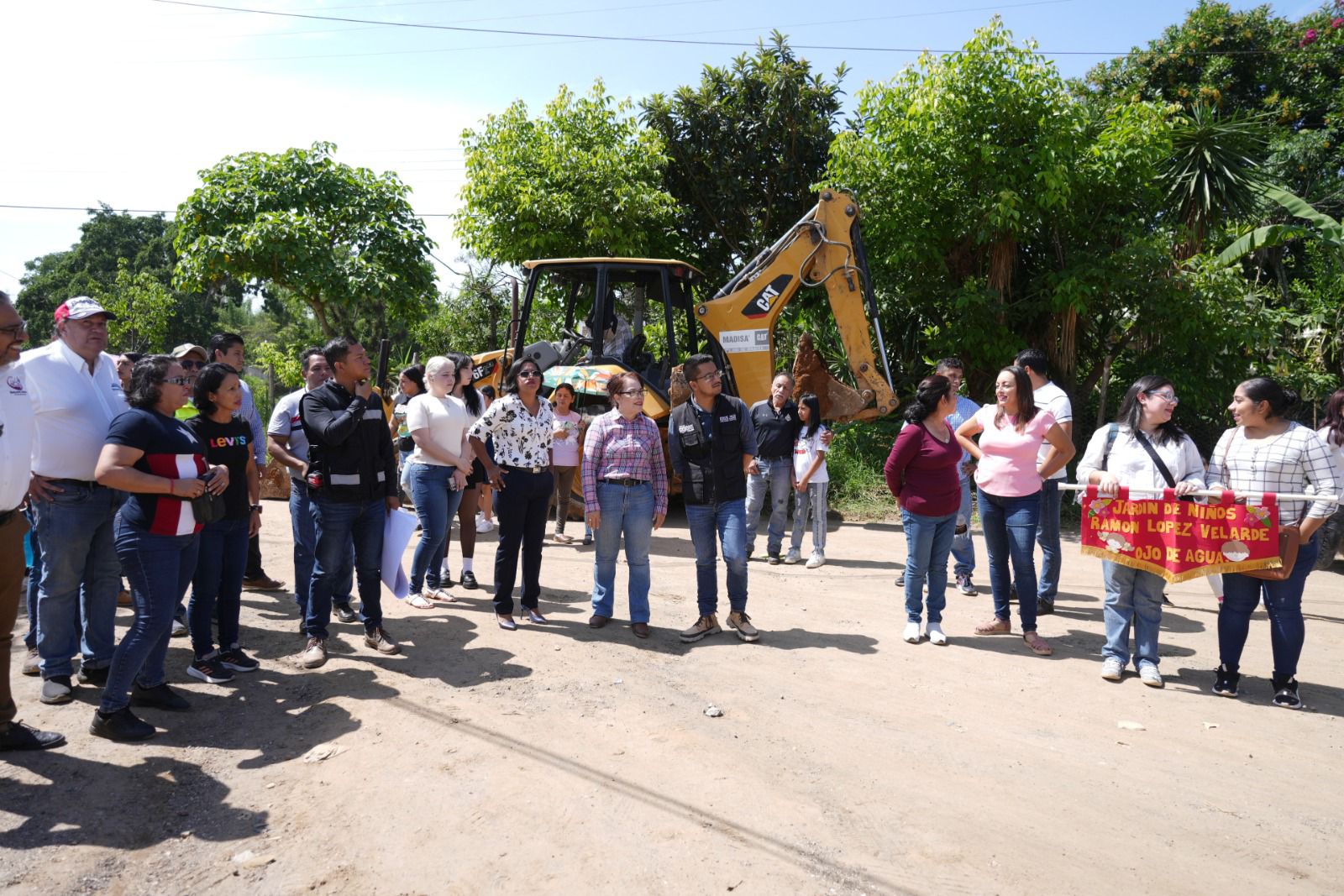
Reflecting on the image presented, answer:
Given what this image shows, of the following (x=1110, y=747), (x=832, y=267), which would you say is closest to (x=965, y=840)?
(x=1110, y=747)

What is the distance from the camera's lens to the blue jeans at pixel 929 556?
600 centimetres

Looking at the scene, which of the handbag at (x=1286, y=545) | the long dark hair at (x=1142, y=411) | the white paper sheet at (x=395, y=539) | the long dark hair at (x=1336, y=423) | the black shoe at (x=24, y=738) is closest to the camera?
the black shoe at (x=24, y=738)

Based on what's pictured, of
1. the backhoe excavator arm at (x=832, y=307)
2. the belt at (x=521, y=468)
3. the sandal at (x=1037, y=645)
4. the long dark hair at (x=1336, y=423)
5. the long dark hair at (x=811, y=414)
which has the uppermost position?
the backhoe excavator arm at (x=832, y=307)

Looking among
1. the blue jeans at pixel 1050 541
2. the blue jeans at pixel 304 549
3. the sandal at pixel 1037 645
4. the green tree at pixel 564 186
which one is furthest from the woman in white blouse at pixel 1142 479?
the green tree at pixel 564 186

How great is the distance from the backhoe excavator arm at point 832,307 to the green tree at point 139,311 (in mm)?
21355

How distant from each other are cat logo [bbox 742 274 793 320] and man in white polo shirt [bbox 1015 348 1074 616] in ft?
14.1

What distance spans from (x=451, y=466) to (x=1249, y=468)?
5.18 meters

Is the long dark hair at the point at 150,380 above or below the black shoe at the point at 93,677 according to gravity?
above

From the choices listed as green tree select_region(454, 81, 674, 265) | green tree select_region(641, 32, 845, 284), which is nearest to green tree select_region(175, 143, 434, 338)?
green tree select_region(454, 81, 674, 265)

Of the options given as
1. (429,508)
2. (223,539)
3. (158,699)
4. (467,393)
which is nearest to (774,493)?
(467,393)

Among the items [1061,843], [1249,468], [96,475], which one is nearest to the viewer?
[1061,843]

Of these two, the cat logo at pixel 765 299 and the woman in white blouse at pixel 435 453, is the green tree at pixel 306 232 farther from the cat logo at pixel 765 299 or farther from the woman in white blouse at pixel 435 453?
the woman in white blouse at pixel 435 453

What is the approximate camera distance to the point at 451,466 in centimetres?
664

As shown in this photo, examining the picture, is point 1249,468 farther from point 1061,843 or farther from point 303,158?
point 303,158
